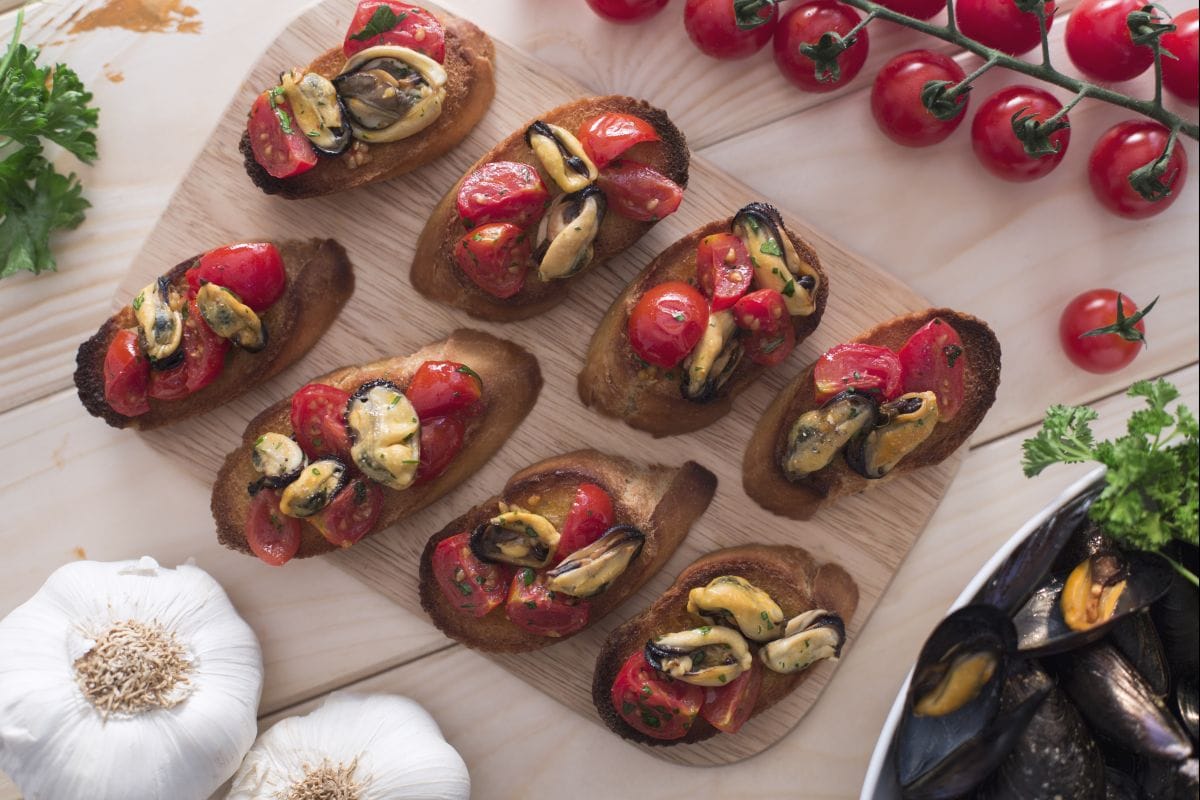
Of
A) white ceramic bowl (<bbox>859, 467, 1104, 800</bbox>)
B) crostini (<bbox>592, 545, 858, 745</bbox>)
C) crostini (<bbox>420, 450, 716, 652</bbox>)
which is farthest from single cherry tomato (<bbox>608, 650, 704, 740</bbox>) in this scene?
white ceramic bowl (<bbox>859, 467, 1104, 800</bbox>)

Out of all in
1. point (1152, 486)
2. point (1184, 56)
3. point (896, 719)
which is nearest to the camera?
point (1152, 486)

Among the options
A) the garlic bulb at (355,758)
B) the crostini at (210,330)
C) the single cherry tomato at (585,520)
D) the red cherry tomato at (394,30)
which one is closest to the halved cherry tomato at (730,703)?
the single cherry tomato at (585,520)

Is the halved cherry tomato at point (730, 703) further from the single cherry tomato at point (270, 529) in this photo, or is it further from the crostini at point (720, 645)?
the single cherry tomato at point (270, 529)

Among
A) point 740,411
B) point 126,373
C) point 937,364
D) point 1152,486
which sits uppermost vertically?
point 1152,486

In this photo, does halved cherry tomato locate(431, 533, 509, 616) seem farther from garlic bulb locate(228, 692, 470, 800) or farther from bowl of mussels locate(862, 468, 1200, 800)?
bowl of mussels locate(862, 468, 1200, 800)

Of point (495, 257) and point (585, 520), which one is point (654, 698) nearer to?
point (585, 520)

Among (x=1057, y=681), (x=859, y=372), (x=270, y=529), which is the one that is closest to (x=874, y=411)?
(x=859, y=372)
